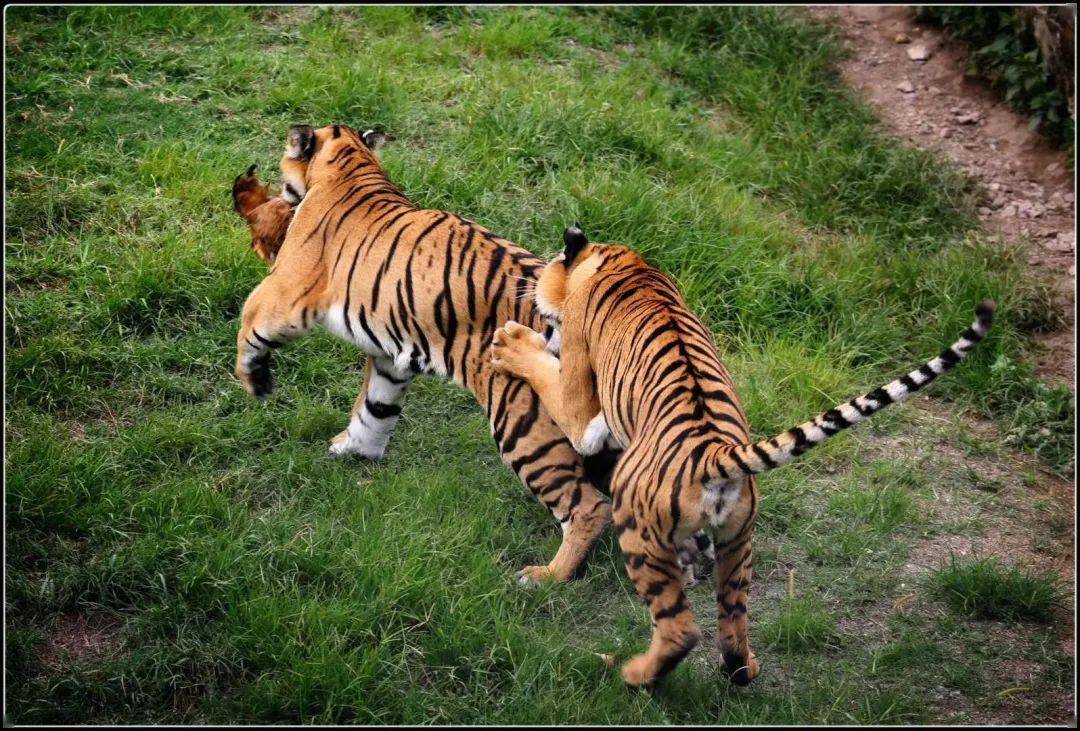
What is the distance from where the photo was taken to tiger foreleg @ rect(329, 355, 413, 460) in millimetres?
5258

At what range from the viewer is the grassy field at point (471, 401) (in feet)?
14.1

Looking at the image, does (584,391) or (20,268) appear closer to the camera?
(584,391)

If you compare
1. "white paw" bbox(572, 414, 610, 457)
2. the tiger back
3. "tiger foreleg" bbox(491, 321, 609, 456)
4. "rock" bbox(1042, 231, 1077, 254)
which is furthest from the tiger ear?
"rock" bbox(1042, 231, 1077, 254)

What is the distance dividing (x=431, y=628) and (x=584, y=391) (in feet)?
3.59

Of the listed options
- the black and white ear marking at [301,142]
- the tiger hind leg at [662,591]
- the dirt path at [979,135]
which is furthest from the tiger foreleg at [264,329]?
the dirt path at [979,135]

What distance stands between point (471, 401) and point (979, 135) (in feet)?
15.1

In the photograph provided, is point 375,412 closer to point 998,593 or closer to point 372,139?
point 372,139

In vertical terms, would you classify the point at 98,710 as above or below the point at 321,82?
below

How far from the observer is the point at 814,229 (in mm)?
7359

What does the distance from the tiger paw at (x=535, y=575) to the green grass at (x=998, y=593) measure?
171 centimetres

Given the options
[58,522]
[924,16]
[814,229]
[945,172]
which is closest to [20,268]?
[58,522]

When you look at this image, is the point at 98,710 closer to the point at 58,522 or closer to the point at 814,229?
the point at 58,522

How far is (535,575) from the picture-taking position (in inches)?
187

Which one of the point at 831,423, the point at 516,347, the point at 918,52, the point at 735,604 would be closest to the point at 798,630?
the point at 735,604
